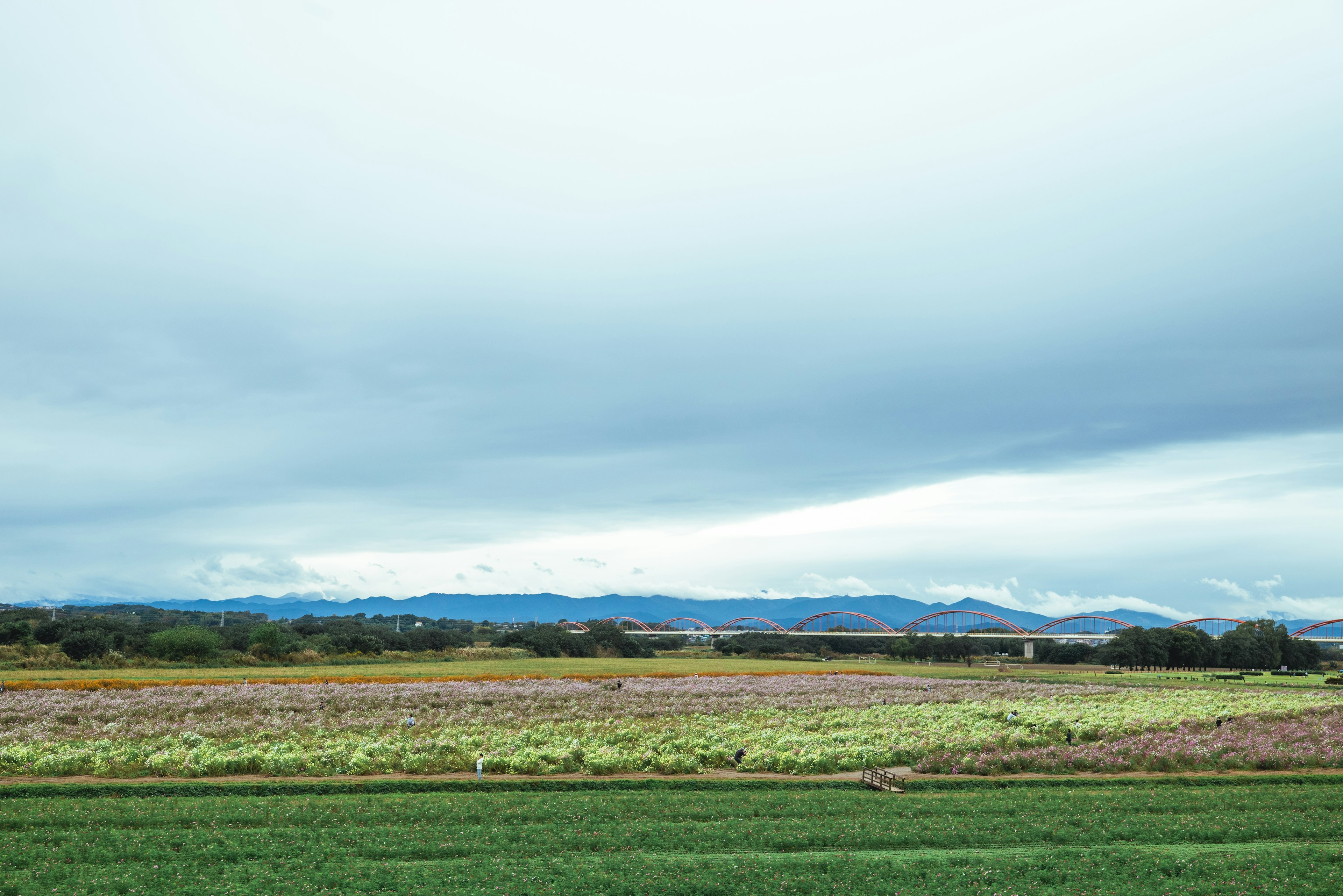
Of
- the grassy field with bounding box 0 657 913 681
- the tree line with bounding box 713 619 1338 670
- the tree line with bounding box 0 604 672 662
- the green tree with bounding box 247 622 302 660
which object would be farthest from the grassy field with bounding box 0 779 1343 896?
the tree line with bounding box 713 619 1338 670

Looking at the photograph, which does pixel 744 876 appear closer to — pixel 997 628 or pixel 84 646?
pixel 84 646

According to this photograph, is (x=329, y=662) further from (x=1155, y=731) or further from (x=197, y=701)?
(x=1155, y=731)

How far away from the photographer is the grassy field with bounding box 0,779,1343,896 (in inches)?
593

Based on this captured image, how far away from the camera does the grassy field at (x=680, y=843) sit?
15.1m

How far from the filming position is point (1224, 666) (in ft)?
373

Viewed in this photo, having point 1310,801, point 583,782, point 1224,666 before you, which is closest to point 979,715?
point 1310,801

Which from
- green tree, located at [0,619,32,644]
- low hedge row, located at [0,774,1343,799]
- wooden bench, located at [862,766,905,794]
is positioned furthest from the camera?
green tree, located at [0,619,32,644]

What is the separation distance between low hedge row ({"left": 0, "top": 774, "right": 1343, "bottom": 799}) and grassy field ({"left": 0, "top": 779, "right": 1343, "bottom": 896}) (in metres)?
0.64

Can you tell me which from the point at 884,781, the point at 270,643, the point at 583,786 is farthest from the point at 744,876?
the point at 270,643

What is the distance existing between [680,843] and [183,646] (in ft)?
254

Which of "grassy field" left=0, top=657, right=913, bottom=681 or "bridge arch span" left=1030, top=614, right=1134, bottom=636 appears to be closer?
"grassy field" left=0, top=657, right=913, bottom=681

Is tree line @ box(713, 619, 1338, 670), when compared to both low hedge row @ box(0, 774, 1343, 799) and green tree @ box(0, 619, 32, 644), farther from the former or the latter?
green tree @ box(0, 619, 32, 644)

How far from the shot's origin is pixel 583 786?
81.9ft

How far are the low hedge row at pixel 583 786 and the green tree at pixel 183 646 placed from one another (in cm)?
6154
